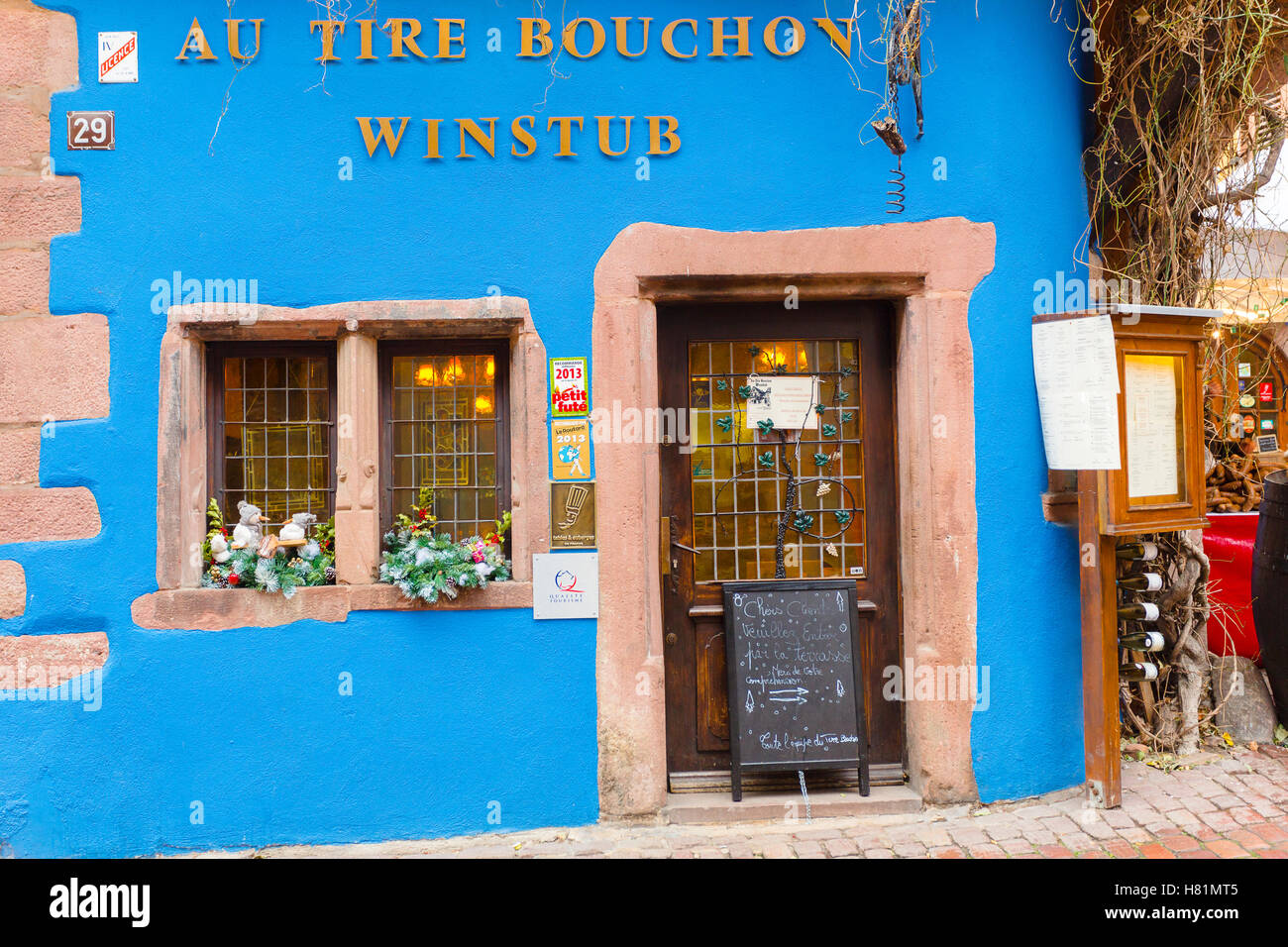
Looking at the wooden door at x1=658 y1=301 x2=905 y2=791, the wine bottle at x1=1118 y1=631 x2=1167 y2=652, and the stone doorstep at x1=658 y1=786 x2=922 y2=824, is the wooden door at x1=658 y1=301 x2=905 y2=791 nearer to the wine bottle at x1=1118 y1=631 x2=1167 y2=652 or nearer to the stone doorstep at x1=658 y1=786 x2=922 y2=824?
the stone doorstep at x1=658 y1=786 x2=922 y2=824

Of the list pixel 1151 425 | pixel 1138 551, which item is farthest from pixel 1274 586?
pixel 1151 425

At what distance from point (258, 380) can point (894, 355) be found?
10.3 ft

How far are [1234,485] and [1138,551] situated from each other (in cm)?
309

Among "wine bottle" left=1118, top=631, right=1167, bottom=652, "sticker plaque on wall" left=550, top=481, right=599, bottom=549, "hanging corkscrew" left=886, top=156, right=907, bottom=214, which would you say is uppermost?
"hanging corkscrew" left=886, top=156, right=907, bottom=214

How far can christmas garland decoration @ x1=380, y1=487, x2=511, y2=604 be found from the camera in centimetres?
359

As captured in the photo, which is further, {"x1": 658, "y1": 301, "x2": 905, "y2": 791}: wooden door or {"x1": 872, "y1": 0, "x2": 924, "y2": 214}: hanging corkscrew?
{"x1": 658, "y1": 301, "x2": 905, "y2": 791}: wooden door

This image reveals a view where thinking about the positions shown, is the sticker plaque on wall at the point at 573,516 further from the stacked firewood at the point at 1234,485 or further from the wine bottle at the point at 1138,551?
the stacked firewood at the point at 1234,485

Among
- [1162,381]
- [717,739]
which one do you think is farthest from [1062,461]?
[717,739]

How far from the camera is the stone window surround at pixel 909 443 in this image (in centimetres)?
371

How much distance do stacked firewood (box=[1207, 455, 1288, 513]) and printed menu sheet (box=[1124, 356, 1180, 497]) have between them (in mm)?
2690

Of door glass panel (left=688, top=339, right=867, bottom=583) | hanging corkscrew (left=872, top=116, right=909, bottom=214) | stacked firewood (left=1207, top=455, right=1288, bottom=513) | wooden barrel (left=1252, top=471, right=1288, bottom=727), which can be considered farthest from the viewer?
stacked firewood (left=1207, top=455, right=1288, bottom=513)

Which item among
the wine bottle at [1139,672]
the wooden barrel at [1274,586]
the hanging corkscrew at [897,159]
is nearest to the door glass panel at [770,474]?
the hanging corkscrew at [897,159]

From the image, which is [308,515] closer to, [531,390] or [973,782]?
[531,390]

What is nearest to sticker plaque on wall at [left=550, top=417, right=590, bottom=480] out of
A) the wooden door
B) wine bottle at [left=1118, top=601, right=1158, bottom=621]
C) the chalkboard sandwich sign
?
the wooden door
